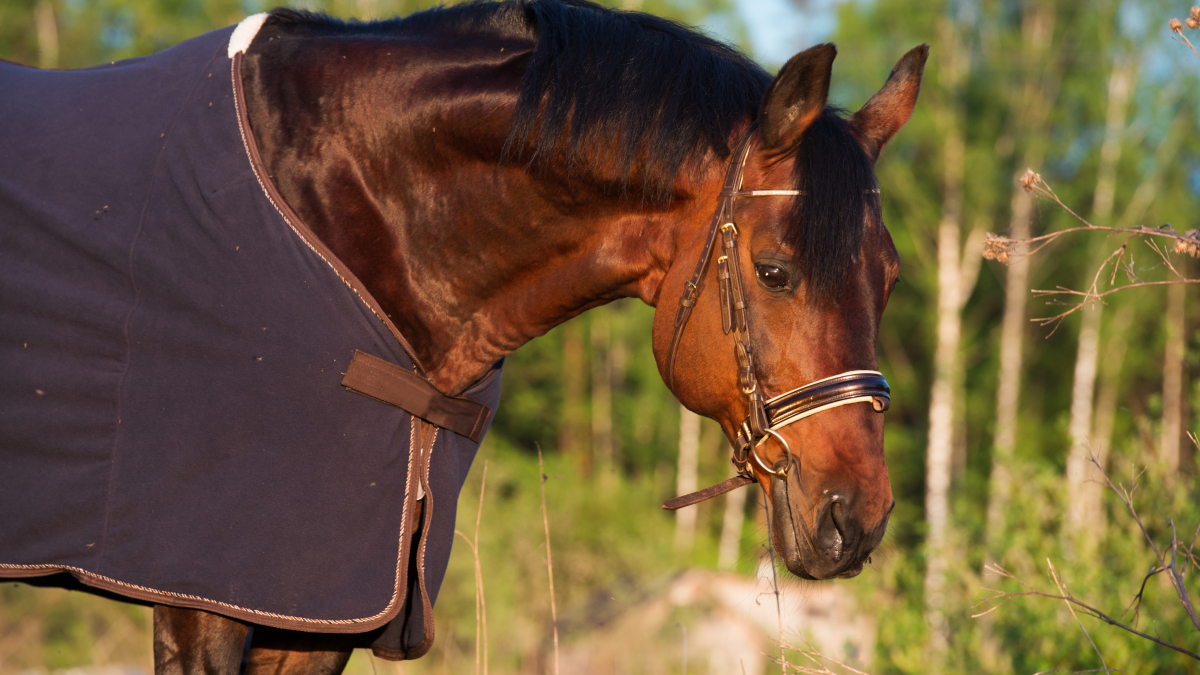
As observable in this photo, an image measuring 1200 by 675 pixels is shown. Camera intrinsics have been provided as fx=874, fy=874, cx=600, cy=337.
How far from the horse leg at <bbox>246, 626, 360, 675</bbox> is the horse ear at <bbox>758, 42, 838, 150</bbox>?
68.4 inches

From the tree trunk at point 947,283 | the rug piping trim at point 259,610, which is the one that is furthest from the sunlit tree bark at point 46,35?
the tree trunk at point 947,283

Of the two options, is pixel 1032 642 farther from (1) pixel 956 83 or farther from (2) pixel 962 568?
(1) pixel 956 83

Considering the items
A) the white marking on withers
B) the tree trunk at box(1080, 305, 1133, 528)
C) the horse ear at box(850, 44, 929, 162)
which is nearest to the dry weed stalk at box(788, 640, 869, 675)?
the horse ear at box(850, 44, 929, 162)

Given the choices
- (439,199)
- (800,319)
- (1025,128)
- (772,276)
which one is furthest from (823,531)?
(1025,128)

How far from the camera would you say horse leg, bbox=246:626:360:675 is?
2398 millimetres

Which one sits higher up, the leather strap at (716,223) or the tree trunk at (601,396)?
the tree trunk at (601,396)

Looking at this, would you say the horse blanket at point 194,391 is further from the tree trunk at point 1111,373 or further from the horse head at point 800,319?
the tree trunk at point 1111,373

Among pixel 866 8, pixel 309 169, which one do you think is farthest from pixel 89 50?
pixel 309 169

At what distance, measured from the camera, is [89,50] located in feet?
58.6

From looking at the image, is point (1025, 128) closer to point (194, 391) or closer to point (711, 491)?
point (711, 491)

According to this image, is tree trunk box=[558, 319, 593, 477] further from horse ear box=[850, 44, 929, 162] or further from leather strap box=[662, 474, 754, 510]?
leather strap box=[662, 474, 754, 510]

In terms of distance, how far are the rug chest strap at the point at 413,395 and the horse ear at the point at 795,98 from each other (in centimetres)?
103

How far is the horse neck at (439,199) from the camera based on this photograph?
2252mm

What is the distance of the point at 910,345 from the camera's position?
1005 inches
